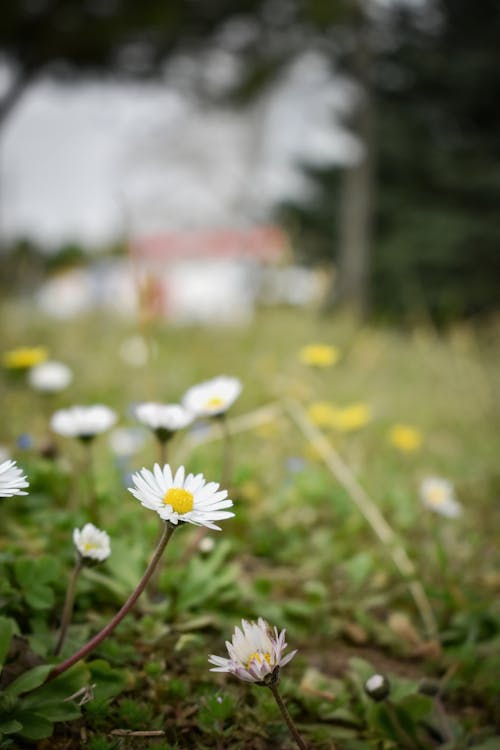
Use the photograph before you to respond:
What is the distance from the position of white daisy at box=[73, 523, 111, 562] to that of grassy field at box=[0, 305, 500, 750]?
14 cm

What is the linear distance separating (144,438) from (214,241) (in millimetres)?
12820

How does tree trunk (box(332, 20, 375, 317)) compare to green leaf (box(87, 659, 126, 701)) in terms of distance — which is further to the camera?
tree trunk (box(332, 20, 375, 317))

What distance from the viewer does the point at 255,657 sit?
2.00ft

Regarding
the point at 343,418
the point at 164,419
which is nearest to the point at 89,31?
the point at 343,418

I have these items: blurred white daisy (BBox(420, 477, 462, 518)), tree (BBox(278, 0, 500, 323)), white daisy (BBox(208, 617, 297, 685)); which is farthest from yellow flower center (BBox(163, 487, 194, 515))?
tree (BBox(278, 0, 500, 323))

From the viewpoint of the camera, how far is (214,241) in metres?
14.2

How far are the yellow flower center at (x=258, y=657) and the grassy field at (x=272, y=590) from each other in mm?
183

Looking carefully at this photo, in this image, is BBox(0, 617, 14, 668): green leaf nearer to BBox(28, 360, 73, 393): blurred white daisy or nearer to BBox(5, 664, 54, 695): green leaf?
BBox(5, 664, 54, 695): green leaf

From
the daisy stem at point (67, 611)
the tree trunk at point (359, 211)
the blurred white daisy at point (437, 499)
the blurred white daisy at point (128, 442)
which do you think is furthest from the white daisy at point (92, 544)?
the tree trunk at point (359, 211)

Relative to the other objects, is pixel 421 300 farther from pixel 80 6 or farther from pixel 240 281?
pixel 240 281

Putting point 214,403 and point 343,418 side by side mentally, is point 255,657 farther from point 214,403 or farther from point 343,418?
point 343,418

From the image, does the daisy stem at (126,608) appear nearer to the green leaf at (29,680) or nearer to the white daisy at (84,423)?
the green leaf at (29,680)

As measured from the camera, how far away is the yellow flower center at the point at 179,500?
0.63 meters

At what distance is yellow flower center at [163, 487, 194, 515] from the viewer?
630 mm
